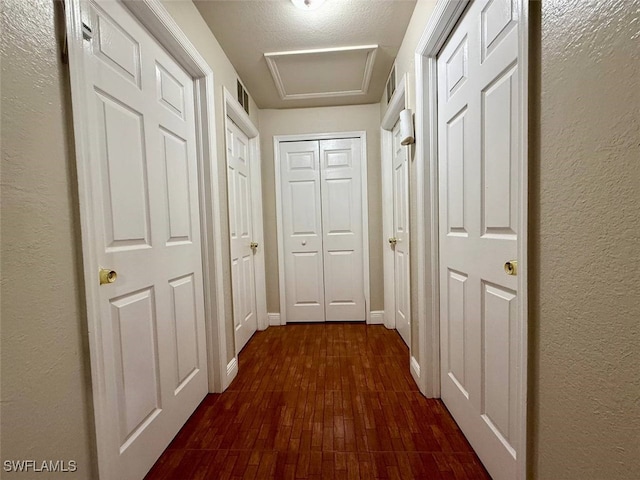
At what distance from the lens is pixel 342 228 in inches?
113

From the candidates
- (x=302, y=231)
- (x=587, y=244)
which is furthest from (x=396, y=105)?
(x=587, y=244)

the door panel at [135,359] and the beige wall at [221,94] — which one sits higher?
the beige wall at [221,94]

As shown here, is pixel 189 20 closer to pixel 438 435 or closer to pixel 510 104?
pixel 510 104

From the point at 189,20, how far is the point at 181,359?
1829 millimetres

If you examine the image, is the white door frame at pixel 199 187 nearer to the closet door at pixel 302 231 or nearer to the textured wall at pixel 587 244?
the closet door at pixel 302 231

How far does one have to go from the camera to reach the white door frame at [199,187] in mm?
817

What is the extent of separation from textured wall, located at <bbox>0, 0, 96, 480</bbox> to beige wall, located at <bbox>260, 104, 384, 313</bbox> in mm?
A: 2079

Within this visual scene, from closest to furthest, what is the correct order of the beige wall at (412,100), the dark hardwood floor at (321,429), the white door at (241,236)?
the dark hardwood floor at (321,429) → the beige wall at (412,100) → the white door at (241,236)

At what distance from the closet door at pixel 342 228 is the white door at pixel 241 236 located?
30.9 inches

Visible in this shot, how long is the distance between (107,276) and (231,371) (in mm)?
1189

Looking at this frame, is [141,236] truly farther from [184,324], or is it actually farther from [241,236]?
[241,236]

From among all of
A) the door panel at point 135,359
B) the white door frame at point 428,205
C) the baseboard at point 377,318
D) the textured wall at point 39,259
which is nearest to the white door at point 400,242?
the baseboard at point 377,318

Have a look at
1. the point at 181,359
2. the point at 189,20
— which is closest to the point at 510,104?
the point at 189,20

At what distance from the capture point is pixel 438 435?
129 cm
